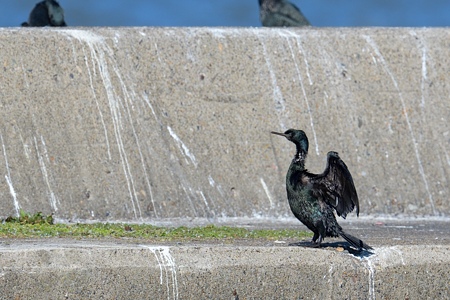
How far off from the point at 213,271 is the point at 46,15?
9.20m

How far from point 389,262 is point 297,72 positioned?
6.55m

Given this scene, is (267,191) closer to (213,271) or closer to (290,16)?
(290,16)

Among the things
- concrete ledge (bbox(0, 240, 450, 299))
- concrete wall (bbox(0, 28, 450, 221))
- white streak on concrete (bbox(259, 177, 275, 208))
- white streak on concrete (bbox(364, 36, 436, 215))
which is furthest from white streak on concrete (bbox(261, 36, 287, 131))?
concrete ledge (bbox(0, 240, 450, 299))

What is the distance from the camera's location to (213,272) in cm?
770

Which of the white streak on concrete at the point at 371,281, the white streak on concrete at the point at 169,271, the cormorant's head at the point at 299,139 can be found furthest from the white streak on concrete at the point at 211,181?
the white streak on concrete at the point at 169,271

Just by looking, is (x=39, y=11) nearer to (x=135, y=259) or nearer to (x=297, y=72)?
(x=297, y=72)

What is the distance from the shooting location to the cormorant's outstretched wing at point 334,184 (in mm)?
8594

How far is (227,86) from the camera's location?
46.5ft

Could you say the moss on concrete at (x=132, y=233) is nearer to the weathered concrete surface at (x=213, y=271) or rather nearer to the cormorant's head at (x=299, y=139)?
the weathered concrete surface at (x=213, y=271)

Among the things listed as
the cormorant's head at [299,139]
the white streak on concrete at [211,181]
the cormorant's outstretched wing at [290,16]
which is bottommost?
the white streak on concrete at [211,181]

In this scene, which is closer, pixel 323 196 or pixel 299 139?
pixel 323 196

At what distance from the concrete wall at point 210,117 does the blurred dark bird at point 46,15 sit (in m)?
1.69

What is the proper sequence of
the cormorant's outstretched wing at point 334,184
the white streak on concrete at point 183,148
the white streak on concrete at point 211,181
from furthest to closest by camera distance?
the white streak on concrete at point 183,148, the white streak on concrete at point 211,181, the cormorant's outstretched wing at point 334,184

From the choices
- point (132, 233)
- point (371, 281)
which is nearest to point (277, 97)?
point (132, 233)
